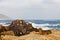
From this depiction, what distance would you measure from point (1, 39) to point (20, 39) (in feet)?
2.87

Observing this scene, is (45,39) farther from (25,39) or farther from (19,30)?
(19,30)

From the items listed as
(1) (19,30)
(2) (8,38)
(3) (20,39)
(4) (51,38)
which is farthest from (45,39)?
(1) (19,30)

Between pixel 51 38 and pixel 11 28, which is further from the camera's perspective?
pixel 11 28

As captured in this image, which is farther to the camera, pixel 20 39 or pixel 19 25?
pixel 19 25

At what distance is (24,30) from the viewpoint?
13742mm

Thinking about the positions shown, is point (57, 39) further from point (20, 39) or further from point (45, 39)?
point (20, 39)

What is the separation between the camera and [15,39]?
31.0ft

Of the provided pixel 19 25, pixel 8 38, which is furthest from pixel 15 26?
pixel 8 38

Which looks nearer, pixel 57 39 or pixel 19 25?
pixel 57 39

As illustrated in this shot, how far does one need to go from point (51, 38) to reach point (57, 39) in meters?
0.42

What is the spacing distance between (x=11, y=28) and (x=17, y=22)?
63 cm

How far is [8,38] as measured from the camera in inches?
376

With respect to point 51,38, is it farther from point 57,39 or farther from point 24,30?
point 24,30

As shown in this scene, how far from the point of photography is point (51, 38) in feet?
31.3
